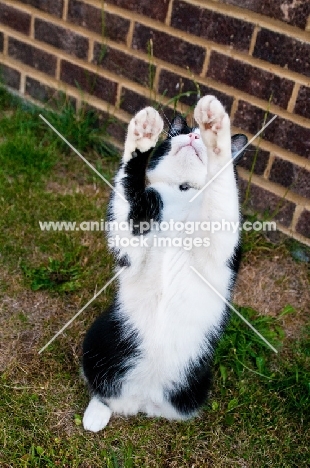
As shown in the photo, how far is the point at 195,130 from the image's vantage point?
6.03 ft

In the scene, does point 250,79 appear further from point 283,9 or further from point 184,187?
point 184,187

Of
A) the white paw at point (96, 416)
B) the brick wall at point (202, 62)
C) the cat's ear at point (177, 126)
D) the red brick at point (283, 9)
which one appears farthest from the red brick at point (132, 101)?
the white paw at point (96, 416)

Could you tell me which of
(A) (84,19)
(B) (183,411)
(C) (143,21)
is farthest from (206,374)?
(A) (84,19)

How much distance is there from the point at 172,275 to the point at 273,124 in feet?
3.92

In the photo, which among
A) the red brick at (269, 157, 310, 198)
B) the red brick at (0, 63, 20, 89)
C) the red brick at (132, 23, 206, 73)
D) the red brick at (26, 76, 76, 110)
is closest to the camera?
the red brick at (269, 157, 310, 198)

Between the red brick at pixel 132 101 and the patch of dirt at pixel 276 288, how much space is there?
101cm

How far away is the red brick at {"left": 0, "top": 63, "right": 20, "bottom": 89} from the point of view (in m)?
3.30

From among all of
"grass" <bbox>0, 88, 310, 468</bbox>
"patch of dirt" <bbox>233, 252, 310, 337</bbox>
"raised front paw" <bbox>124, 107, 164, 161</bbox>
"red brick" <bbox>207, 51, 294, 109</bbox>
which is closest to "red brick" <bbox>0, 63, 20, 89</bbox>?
"grass" <bbox>0, 88, 310, 468</bbox>

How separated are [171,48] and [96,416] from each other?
1.76m

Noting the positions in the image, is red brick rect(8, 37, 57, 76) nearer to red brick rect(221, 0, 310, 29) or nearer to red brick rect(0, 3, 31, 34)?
red brick rect(0, 3, 31, 34)

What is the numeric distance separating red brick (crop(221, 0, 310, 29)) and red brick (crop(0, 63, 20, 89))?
1.52 metres

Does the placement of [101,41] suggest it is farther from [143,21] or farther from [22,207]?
[22,207]

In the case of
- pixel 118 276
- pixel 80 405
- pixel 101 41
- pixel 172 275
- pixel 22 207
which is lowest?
pixel 80 405

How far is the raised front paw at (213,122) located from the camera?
4.41 feet
